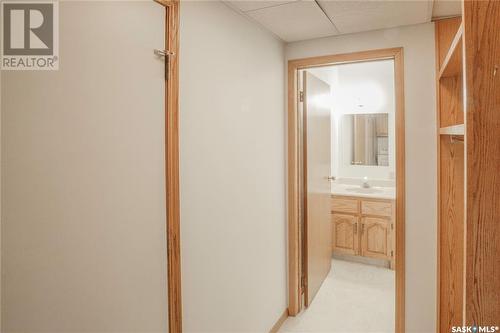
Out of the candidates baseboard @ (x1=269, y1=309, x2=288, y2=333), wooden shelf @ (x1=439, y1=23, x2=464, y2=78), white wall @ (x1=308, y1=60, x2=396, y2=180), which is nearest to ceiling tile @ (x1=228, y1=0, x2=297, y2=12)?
wooden shelf @ (x1=439, y1=23, x2=464, y2=78)

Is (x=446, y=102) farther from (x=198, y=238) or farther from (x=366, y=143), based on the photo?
(x=366, y=143)

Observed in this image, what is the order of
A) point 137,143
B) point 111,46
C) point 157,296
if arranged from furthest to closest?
point 157,296 < point 137,143 < point 111,46

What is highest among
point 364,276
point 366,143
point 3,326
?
point 366,143

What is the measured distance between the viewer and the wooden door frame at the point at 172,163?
1.43m

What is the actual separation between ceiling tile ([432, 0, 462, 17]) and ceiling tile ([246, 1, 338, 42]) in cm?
62

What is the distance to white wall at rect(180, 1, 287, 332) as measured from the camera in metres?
1.61

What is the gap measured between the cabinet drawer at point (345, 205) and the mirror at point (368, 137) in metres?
0.69

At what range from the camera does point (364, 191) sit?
13.2ft

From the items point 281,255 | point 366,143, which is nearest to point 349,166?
point 366,143

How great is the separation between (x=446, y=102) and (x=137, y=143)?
6.43ft

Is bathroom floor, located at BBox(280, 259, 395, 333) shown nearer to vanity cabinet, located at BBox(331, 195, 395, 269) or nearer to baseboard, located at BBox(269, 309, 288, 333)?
baseboard, located at BBox(269, 309, 288, 333)

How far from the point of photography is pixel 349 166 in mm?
4340

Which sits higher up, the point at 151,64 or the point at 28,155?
the point at 151,64

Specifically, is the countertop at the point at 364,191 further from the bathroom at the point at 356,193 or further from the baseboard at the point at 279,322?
the baseboard at the point at 279,322
